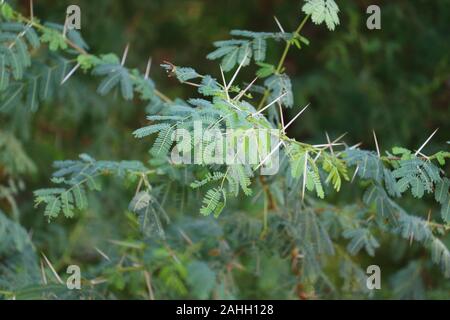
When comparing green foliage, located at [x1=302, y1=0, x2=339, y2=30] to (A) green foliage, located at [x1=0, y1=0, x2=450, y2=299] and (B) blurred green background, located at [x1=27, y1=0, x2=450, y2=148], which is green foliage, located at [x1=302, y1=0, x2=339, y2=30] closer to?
(A) green foliage, located at [x1=0, y1=0, x2=450, y2=299]

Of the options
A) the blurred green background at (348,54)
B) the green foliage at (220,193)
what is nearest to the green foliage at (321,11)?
the green foliage at (220,193)

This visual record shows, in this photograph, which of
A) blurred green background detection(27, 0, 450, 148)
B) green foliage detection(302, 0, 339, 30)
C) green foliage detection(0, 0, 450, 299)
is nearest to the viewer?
green foliage detection(0, 0, 450, 299)

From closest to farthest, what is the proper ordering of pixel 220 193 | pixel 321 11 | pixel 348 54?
pixel 220 193 → pixel 321 11 → pixel 348 54

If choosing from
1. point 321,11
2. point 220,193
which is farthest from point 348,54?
point 220,193

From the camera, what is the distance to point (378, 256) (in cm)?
530

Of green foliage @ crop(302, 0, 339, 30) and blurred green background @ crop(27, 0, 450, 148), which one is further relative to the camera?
blurred green background @ crop(27, 0, 450, 148)

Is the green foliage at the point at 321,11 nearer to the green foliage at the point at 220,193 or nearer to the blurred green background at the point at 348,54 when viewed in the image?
the green foliage at the point at 220,193

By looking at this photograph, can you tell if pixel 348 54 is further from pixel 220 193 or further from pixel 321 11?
pixel 220 193

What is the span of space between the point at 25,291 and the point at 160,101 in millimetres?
982

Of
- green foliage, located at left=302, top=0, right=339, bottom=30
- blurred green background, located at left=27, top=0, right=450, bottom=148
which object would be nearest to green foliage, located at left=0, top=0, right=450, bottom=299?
green foliage, located at left=302, top=0, right=339, bottom=30

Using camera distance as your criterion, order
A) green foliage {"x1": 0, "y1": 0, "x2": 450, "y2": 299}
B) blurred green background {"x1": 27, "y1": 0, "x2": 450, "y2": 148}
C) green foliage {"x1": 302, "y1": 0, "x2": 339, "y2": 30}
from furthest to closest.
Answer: blurred green background {"x1": 27, "y1": 0, "x2": 450, "y2": 148}, green foliage {"x1": 302, "y1": 0, "x2": 339, "y2": 30}, green foliage {"x1": 0, "y1": 0, "x2": 450, "y2": 299}
